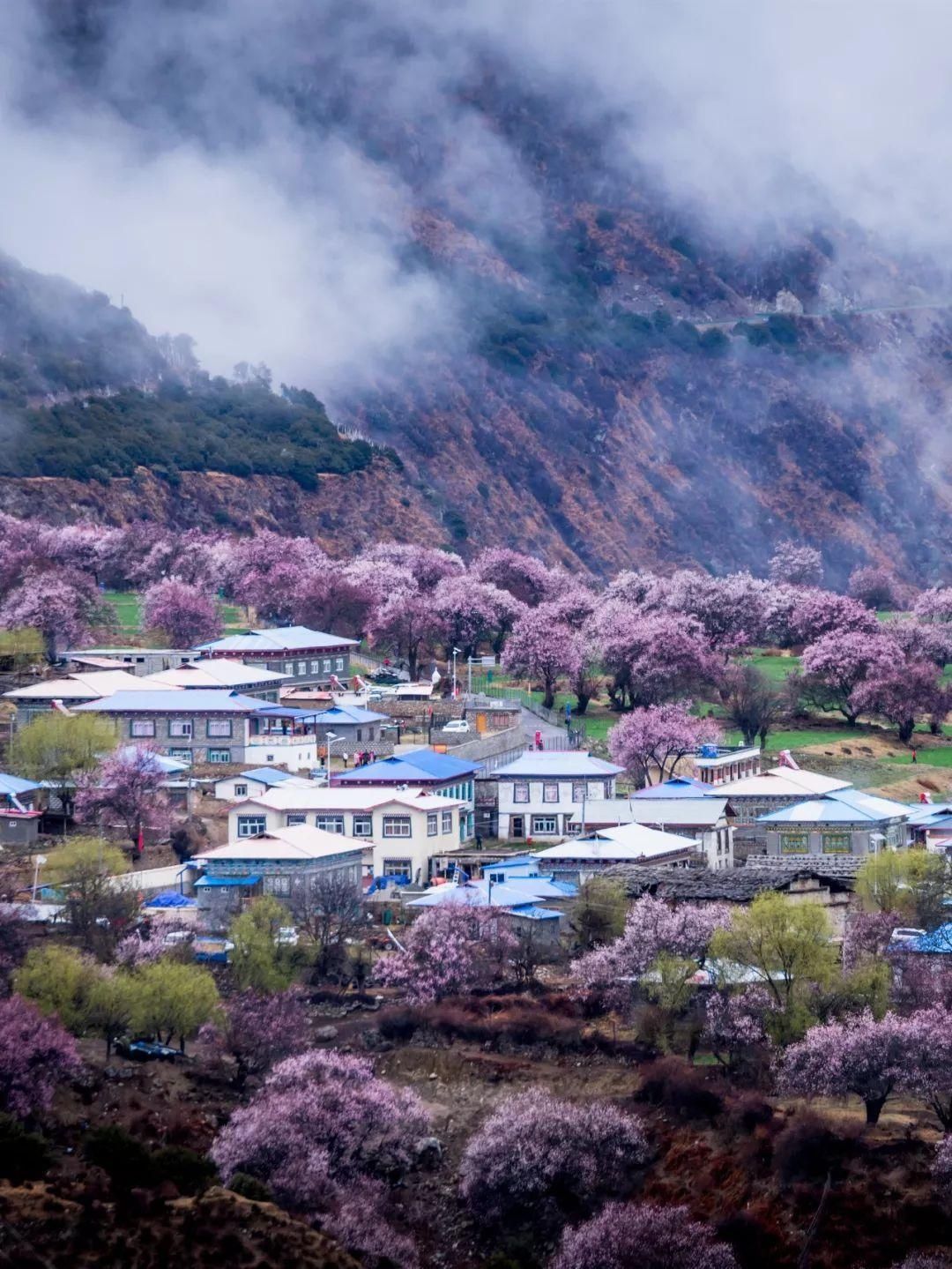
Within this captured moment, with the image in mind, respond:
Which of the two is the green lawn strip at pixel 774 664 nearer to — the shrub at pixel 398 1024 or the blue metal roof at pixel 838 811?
the blue metal roof at pixel 838 811

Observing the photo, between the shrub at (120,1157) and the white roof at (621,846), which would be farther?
the white roof at (621,846)

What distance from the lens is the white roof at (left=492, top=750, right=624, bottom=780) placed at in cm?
6412

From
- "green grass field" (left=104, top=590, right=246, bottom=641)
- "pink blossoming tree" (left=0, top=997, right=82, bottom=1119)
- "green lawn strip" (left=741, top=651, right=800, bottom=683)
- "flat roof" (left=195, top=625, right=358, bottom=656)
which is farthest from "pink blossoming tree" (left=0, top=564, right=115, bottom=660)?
"pink blossoming tree" (left=0, top=997, right=82, bottom=1119)

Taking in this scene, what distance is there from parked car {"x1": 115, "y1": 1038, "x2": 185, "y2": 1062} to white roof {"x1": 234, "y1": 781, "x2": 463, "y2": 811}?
13.2m

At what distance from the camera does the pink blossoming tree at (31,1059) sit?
1702 inches

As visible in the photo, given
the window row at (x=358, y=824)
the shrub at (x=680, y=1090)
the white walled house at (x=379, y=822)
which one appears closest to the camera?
the shrub at (x=680, y=1090)

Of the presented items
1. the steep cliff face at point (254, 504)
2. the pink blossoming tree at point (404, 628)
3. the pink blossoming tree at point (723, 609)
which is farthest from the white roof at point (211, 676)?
the steep cliff face at point (254, 504)

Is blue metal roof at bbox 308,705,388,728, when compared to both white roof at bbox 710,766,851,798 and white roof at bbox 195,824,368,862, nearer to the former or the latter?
white roof at bbox 710,766,851,798

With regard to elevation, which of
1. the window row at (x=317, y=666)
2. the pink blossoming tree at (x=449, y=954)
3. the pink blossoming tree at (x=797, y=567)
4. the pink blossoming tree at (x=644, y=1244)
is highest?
the pink blossoming tree at (x=797, y=567)

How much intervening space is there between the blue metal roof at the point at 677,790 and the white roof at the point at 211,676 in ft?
43.7

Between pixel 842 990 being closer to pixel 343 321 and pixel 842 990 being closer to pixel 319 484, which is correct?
pixel 319 484

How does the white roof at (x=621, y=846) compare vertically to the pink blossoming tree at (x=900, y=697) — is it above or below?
below

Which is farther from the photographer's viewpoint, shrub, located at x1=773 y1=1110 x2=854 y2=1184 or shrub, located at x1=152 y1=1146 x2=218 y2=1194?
shrub, located at x1=152 y1=1146 x2=218 y2=1194

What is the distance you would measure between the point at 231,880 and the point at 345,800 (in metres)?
5.84
